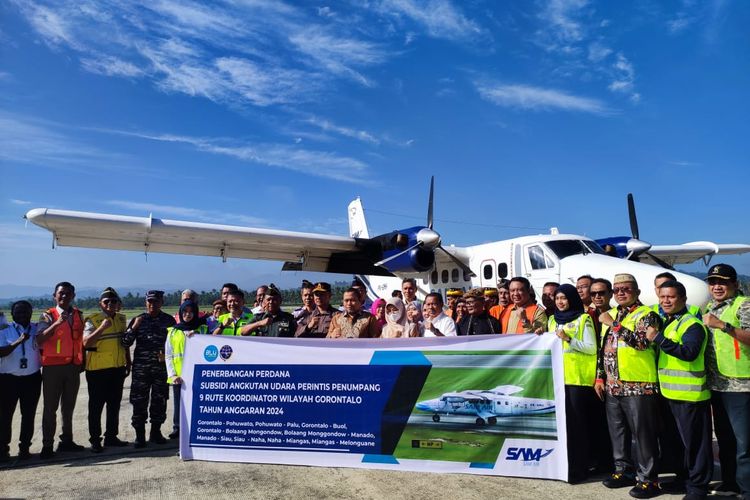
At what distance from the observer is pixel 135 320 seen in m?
5.91

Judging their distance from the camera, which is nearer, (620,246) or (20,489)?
(20,489)

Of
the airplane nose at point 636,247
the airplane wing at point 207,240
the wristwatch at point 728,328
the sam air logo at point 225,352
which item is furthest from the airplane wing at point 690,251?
the sam air logo at point 225,352

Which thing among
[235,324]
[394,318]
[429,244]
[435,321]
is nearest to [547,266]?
[429,244]

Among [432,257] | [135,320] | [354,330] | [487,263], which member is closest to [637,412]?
[354,330]

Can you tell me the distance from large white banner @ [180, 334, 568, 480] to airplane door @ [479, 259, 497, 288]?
24.4 ft

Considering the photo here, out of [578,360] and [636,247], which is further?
[636,247]

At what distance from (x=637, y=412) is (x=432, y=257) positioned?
941 centimetres

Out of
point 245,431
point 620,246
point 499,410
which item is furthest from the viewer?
point 620,246

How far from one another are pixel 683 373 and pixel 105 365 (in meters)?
6.08

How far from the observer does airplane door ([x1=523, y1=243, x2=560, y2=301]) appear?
10.0 meters

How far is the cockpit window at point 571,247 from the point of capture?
33.3 ft

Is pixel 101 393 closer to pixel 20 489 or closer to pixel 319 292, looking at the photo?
pixel 20 489

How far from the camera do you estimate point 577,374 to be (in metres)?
4.32

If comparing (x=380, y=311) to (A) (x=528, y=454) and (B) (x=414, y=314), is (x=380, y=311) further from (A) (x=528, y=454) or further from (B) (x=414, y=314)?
(A) (x=528, y=454)
